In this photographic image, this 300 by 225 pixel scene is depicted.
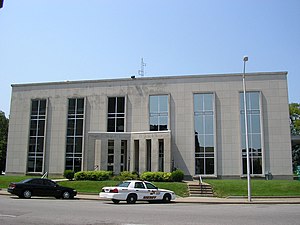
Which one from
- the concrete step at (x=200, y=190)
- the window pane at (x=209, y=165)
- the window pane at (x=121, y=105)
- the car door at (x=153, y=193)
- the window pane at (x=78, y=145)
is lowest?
the concrete step at (x=200, y=190)

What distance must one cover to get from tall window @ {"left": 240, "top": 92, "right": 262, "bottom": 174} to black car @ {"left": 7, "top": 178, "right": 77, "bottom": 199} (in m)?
20.4

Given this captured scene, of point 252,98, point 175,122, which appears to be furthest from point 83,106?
point 252,98

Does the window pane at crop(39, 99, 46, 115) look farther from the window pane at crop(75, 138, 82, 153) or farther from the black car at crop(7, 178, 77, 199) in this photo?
the black car at crop(7, 178, 77, 199)

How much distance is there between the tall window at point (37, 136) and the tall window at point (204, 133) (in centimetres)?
1854

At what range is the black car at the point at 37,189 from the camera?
2172 cm

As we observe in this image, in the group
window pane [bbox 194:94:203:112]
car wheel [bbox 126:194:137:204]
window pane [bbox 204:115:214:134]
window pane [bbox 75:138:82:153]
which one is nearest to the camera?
car wheel [bbox 126:194:137:204]

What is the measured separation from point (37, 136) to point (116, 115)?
33.8ft

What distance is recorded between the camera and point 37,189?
22.2m

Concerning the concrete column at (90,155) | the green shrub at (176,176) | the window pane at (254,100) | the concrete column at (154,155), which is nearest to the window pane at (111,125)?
the concrete column at (90,155)

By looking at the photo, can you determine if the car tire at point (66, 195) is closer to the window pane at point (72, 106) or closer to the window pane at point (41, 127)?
the window pane at point (72, 106)

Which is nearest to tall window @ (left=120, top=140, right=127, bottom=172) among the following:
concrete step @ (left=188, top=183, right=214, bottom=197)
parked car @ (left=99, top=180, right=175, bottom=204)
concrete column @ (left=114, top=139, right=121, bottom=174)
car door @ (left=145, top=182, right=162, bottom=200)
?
concrete column @ (left=114, top=139, right=121, bottom=174)

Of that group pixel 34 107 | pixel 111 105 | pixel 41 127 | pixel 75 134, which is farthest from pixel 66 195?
pixel 34 107

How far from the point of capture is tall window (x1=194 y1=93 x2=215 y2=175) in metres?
36.4

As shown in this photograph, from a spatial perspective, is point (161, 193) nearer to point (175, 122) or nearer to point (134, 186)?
point (134, 186)
